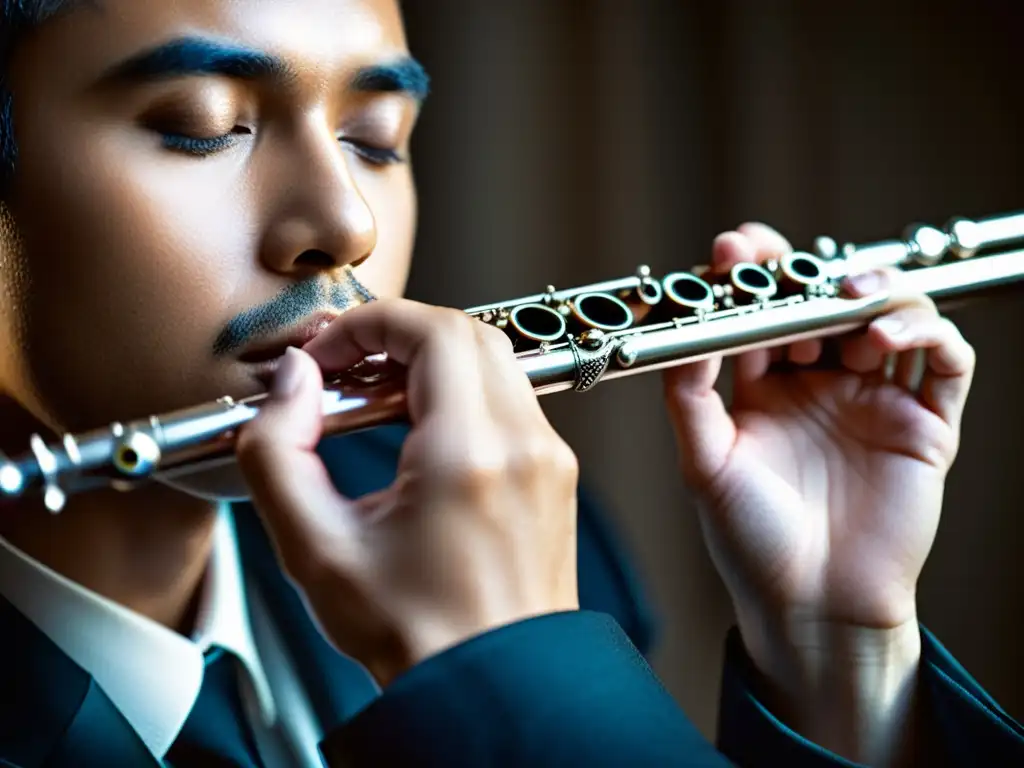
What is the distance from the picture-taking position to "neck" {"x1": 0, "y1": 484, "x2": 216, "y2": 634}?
0.80 m

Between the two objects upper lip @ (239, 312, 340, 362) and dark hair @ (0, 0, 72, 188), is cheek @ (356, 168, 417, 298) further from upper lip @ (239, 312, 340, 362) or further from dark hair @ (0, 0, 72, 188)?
dark hair @ (0, 0, 72, 188)

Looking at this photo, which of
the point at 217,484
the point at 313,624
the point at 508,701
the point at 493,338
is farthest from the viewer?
the point at 313,624

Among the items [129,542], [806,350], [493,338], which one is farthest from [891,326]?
[129,542]

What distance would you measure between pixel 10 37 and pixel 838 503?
28.1 inches

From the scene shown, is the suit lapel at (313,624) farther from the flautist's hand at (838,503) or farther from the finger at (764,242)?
the finger at (764,242)

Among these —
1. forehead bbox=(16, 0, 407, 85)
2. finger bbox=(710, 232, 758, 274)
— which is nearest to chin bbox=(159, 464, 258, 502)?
forehead bbox=(16, 0, 407, 85)

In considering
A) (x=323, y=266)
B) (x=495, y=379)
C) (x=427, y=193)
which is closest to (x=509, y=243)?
(x=427, y=193)

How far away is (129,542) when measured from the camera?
0.84 metres

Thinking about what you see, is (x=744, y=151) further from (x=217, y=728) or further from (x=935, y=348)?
(x=217, y=728)

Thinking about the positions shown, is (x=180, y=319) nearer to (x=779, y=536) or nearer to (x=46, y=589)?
(x=46, y=589)

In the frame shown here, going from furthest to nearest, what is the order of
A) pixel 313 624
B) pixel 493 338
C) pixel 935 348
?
pixel 313 624
pixel 935 348
pixel 493 338

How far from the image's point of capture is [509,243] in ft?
4.64

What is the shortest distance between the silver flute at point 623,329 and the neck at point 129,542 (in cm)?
13

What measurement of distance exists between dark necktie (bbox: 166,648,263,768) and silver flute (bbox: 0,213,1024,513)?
0.81ft
